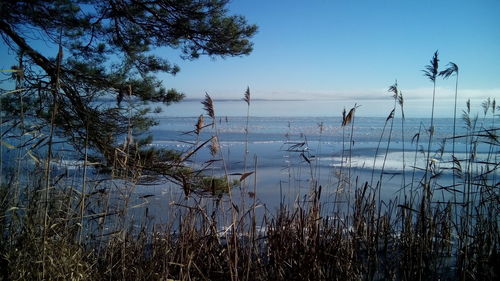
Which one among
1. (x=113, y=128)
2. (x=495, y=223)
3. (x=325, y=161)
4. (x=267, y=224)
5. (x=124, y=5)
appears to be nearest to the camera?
(x=495, y=223)

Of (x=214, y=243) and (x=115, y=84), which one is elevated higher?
(x=115, y=84)

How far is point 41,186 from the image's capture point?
2.79 meters

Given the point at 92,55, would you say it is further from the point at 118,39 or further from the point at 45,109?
the point at 45,109

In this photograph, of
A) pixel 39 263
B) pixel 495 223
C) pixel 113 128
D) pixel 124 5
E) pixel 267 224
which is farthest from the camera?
pixel 113 128

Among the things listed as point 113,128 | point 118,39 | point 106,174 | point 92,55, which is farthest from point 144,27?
point 106,174

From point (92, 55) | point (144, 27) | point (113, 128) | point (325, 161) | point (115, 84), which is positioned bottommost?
point (325, 161)

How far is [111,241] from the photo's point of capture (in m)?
2.76

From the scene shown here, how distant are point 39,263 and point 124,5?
3.98 meters

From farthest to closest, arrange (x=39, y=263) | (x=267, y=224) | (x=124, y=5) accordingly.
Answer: (x=124, y=5)
(x=267, y=224)
(x=39, y=263)

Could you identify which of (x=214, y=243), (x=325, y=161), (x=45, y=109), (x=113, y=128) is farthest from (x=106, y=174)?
(x=325, y=161)

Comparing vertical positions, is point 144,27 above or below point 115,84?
above

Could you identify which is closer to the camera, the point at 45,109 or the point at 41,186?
the point at 41,186

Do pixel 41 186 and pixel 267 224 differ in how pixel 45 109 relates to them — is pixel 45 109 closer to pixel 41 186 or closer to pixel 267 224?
pixel 41 186

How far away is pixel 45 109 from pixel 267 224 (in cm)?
414
